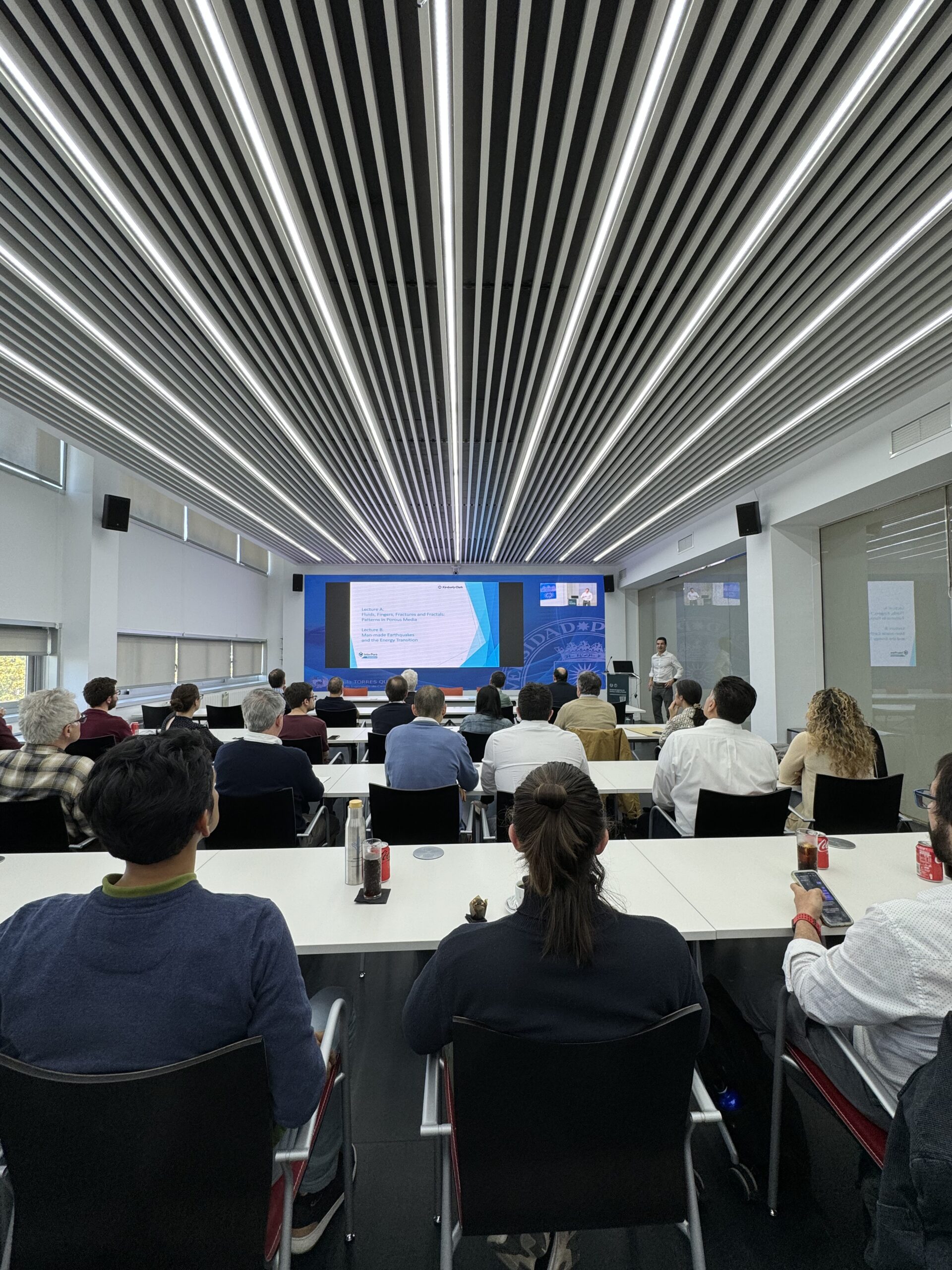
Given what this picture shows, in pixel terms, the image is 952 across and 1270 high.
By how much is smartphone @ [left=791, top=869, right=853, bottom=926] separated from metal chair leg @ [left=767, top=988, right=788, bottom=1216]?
0.88 ft

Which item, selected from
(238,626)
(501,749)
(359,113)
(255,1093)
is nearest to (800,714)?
(501,749)

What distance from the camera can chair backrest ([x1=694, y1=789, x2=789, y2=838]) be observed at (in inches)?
105

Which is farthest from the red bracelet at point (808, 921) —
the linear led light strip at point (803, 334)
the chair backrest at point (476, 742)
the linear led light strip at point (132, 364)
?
the linear led light strip at point (132, 364)

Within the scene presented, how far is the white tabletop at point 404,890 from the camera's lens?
1.65 meters

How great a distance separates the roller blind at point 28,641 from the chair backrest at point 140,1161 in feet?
20.9

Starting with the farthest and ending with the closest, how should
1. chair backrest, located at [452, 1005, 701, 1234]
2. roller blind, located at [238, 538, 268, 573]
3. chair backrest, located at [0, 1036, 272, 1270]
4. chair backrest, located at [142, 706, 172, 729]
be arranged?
roller blind, located at [238, 538, 268, 573] < chair backrest, located at [142, 706, 172, 729] < chair backrest, located at [452, 1005, 701, 1234] < chair backrest, located at [0, 1036, 272, 1270]

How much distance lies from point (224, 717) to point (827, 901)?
607 cm

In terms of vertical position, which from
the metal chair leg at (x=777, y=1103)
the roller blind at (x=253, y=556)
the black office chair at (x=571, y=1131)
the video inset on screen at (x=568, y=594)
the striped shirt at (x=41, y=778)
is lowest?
the metal chair leg at (x=777, y=1103)

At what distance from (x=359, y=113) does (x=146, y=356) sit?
Result: 220cm

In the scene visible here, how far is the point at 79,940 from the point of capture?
1000mm

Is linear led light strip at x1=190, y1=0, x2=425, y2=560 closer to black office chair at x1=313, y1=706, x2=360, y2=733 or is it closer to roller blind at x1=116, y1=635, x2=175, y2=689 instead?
black office chair at x1=313, y1=706, x2=360, y2=733

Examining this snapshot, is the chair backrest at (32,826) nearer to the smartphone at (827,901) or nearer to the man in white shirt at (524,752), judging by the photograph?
the man in white shirt at (524,752)

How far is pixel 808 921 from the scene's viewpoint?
1.61 m

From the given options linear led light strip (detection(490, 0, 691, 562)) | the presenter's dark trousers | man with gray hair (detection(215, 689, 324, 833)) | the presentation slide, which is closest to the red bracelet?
man with gray hair (detection(215, 689, 324, 833))
